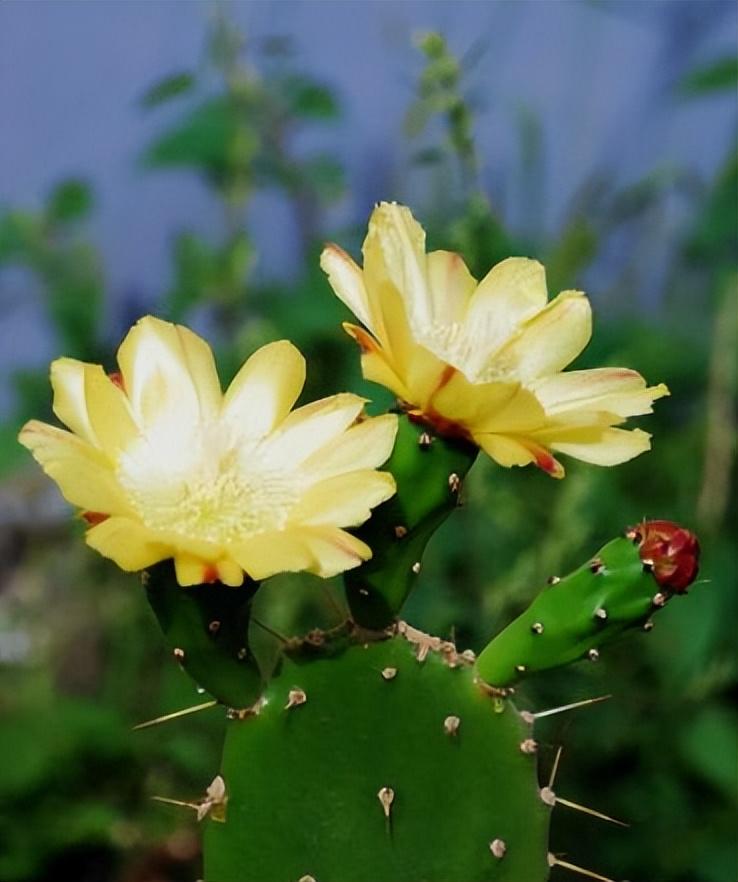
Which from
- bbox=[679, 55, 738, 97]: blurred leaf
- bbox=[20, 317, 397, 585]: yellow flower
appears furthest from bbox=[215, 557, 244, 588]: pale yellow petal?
bbox=[679, 55, 738, 97]: blurred leaf

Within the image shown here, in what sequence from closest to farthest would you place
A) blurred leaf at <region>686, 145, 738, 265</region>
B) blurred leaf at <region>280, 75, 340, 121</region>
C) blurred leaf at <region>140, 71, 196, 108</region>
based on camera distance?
blurred leaf at <region>140, 71, 196, 108</region>, blurred leaf at <region>280, 75, 340, 121</region>, blurred leaf at <region>686, 145, 738, 265</region>

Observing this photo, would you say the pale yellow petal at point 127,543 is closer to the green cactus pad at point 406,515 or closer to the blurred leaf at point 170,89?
the green cactus pad at point 406,515

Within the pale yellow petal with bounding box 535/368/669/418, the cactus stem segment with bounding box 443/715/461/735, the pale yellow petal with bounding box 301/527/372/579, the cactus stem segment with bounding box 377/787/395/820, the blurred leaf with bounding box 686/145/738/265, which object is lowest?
the blurred leaf with bounding box 686/145/738/265

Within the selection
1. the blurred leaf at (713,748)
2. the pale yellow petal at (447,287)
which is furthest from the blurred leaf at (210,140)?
the pale yellow petal at (447,287)

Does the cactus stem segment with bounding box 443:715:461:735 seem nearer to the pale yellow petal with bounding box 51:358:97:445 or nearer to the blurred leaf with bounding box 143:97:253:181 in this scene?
the pale yellow petal with bounding box 51:358:97:445

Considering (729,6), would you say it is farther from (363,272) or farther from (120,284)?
(363,272)

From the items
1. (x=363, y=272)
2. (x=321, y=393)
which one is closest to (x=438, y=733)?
(x=363, y=272)

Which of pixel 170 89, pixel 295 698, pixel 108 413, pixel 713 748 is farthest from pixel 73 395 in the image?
pixel 713 748
